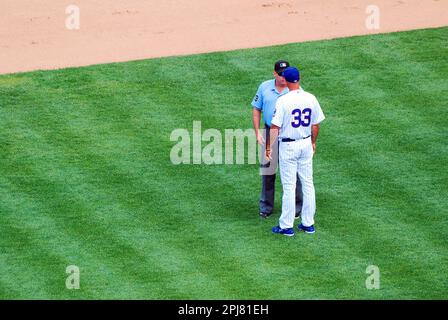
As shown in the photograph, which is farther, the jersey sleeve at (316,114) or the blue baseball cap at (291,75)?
the jersey sleeve at (316,114)

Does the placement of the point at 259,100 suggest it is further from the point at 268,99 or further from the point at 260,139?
the point at 260,139

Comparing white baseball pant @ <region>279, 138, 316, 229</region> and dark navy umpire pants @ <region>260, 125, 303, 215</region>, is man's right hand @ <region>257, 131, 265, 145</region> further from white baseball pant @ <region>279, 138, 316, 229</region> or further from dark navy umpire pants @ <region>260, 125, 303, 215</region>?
white baseball pant @ <region>279, 138, 316, 229</region>

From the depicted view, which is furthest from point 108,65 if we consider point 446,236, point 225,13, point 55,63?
point 446,236

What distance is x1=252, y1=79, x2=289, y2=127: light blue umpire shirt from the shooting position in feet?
36.4

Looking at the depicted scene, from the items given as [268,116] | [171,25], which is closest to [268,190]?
[268,116]

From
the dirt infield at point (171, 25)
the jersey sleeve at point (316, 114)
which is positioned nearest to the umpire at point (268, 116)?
the jersey sleeve at point (316, 114)

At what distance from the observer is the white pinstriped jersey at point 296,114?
420 inches

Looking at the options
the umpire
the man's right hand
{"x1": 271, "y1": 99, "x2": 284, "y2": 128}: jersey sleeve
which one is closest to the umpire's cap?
the umpire

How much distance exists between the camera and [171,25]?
623 inches

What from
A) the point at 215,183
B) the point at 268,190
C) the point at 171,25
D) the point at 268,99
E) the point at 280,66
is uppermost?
the point at 171,25

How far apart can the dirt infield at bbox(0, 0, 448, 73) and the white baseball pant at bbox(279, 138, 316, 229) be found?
456 centimetres

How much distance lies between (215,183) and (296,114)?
168cm

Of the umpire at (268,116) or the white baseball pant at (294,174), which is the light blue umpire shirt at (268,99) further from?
the white baseball pant at (294,174)
